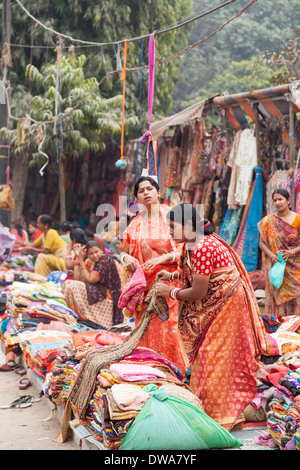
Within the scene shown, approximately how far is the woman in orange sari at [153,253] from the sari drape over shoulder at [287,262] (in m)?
2.02

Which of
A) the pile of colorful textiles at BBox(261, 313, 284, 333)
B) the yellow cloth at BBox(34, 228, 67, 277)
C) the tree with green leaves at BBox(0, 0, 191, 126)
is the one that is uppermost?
the tree with green leaves at BBox(0, 0, 191, 126)

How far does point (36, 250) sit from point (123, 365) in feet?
21.5

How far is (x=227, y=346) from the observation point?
→ 4.00 meters

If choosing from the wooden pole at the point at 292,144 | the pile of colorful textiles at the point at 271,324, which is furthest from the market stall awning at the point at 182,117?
the pile of colorful textiles at the point at 271,324

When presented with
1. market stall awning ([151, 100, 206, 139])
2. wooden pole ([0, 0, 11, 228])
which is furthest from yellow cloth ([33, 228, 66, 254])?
market stall awning ([151, 100, 206, 139])

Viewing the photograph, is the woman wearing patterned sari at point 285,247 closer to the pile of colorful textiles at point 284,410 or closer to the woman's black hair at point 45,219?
the pile of colorful textiles at point 284,410

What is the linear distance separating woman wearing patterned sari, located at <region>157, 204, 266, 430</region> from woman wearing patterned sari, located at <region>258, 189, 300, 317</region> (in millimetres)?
2809

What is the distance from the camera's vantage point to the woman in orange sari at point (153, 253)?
5.08m

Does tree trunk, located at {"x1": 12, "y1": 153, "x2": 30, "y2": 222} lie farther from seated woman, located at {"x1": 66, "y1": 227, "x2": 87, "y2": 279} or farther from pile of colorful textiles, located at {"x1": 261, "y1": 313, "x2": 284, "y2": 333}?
pile of colorful textiles, located at {"x1": 261, "y1": 313, "x2": 284, "y2": 333}

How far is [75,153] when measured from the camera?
13812 millimetres

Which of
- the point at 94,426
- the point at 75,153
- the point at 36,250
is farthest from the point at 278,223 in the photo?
the point at 75,153

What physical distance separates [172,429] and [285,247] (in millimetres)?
3837

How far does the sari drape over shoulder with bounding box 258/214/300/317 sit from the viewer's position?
6770 millimetres

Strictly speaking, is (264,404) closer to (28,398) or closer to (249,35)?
(28,398)
